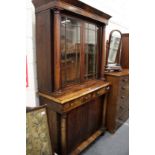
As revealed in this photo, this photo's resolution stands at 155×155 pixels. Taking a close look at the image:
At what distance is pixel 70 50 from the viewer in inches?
72.4

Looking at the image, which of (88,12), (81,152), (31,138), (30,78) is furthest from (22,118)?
(81,152)

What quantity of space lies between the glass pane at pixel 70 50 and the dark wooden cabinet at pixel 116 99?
0.75 m

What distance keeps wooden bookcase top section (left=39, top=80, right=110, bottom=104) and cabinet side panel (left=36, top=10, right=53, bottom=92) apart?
0.35 ft

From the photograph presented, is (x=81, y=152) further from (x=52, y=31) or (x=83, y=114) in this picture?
(x=52, y=31)

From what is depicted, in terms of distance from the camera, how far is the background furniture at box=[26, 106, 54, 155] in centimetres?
144

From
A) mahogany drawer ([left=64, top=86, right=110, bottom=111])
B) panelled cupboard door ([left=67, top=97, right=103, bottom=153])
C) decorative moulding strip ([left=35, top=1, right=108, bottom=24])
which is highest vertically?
decorative moulding strip ([left=35, top=1, right=108, bottom=24])

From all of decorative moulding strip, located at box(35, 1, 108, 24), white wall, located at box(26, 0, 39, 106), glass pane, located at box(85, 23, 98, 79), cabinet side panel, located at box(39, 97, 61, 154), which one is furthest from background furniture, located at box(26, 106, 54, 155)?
decorative moulding strip, located at box(35, 1, 108, 24)

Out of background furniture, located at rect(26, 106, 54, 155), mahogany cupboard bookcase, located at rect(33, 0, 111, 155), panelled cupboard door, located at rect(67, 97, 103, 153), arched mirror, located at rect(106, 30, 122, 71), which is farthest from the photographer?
arched mirror, located at rect(106, 30, 122, 71)

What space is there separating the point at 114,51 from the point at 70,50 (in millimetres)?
1523

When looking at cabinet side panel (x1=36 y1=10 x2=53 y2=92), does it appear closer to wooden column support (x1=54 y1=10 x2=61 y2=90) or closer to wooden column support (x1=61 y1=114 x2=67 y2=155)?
wooden column support (x1=54 y1=10 x2=61 y2=90)

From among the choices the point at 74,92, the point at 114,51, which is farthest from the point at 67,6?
the point at 114,51

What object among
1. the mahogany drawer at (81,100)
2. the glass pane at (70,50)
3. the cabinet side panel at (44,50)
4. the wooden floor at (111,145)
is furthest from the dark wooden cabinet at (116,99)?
the cabinet side panel at (44,50)

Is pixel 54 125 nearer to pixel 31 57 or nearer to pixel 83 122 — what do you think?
pixel 83 122

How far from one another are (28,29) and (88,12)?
0.78m
